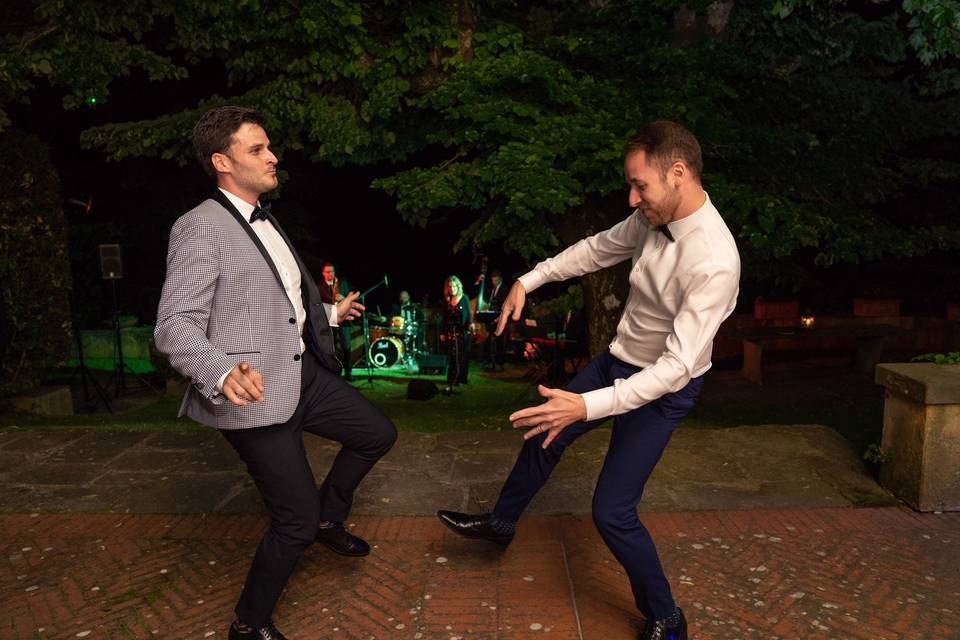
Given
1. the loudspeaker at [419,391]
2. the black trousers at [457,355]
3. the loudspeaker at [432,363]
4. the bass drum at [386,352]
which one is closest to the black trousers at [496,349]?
the loudspeaker at [432,363]

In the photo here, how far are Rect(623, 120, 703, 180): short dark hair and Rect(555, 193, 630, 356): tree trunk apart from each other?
546 cm

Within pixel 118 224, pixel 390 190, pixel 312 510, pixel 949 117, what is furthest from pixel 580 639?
pixel 118 224

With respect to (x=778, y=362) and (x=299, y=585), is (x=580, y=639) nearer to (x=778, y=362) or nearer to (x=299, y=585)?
(x=299, y=585)

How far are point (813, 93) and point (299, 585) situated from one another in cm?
795

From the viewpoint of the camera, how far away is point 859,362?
1327 centimetres

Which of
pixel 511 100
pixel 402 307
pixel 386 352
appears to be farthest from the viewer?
pixel 402 307

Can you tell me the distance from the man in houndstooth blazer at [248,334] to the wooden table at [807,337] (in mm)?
10339

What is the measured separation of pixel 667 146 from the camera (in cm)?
272

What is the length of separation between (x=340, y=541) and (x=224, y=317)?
4.54 ft

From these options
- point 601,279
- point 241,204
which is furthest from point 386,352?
point 241,204

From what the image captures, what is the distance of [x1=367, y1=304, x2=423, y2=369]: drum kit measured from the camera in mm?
16125

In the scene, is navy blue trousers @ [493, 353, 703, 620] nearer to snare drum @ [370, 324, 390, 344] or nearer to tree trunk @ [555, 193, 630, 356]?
tree trunk @ [555, 193, 630, 356]

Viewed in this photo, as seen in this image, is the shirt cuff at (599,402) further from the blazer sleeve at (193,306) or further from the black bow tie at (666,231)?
the blazer sleeve at (193,306)

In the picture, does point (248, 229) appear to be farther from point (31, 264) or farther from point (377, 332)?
point (377, 332)
